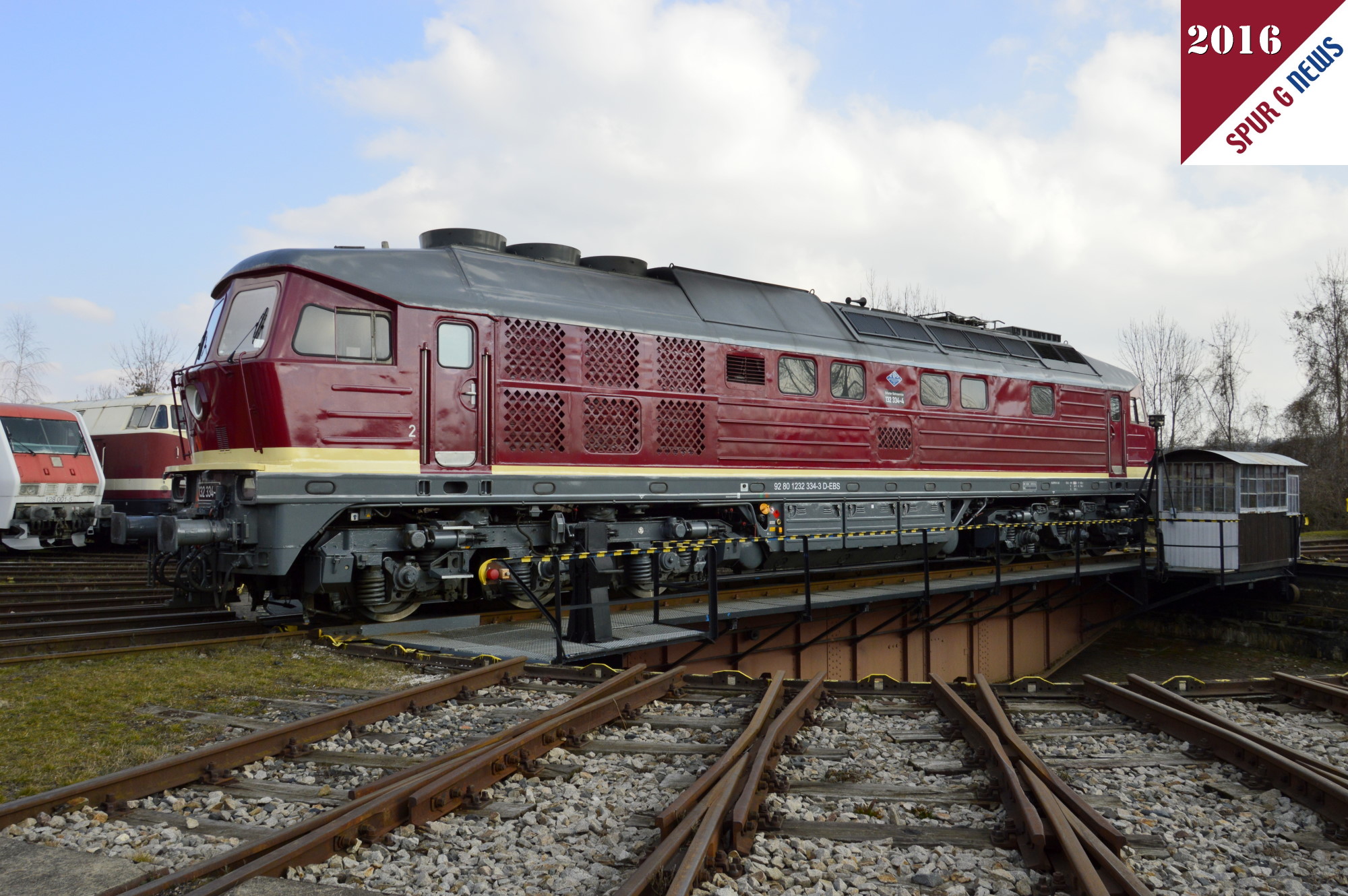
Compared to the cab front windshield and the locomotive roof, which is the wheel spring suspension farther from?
the cab front windshield

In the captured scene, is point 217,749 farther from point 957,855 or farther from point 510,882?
point 957,855

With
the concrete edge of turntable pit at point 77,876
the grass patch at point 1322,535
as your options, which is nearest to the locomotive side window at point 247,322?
the concrete edge of turntable pit at point 77,876

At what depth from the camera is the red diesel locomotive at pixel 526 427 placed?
8.97m

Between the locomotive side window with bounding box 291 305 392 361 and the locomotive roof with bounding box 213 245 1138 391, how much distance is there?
0.33 m

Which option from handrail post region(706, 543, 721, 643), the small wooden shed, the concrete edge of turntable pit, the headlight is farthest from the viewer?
the small wooden shed

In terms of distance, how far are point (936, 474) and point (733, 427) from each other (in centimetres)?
447

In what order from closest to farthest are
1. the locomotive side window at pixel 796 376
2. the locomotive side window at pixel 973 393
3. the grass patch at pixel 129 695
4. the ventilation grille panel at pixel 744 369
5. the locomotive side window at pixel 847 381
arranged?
the grass patch at pixel 129 695
the ventilation grille panel at pixel 744 369
the locomotive side window at pixel 796 376
the locomotive side window at pixel 847 381
the locomotive side window at pixel 973 393

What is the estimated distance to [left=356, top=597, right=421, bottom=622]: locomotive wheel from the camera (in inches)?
380

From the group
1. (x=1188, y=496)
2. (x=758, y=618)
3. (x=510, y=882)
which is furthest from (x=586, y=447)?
(x=1188, y=496)

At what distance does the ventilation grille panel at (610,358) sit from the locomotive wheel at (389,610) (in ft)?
10.6

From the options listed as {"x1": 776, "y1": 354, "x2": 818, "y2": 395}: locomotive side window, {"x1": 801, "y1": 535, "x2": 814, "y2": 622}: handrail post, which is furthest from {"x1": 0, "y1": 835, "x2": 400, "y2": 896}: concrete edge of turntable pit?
{"x1": 776, "y1": 354, "x2": 818, "y2": 395}: locomotive side window

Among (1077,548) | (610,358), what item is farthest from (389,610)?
(1077,548)

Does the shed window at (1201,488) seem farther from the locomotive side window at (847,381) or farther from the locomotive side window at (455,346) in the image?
the locomotive side window at (455,346)

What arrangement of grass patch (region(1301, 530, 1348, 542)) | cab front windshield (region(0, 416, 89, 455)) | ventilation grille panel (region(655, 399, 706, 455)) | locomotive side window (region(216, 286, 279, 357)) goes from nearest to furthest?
locomotive side window (region(216, 286, 279, 357)) < ventilation grille panel (region(655, 399, 706, 455)) < cab front windshield (region(0, 416, 89, 455)) < grass patch (region(1301, 530, 1348, 542))
